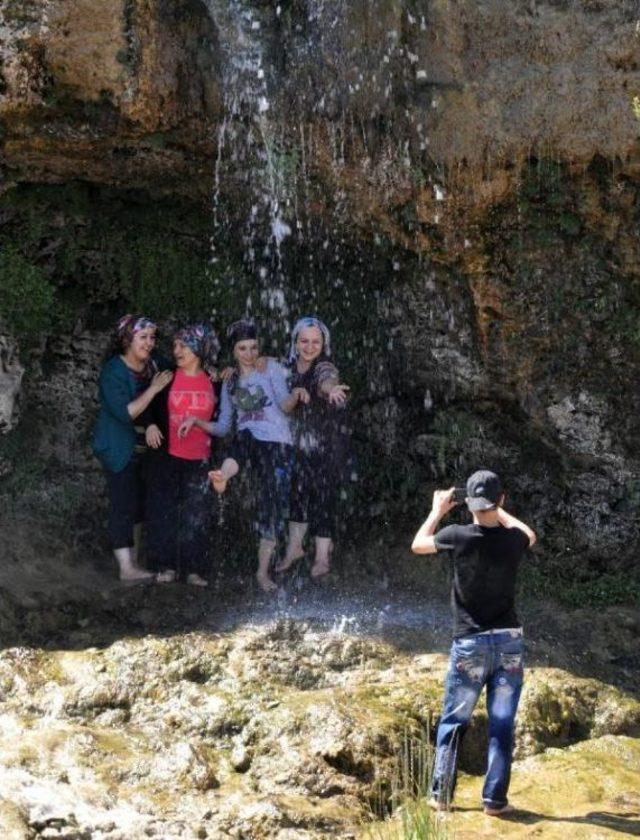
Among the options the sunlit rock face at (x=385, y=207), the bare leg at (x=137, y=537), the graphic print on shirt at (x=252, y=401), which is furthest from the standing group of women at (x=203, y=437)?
the sunlit rock face at (x=385, y=207)

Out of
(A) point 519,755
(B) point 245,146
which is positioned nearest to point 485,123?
(B) point 245,146

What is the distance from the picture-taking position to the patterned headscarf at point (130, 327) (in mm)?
8344

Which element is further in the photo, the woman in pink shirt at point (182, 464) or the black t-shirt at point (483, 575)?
the woman in pink shirt at point (182, 464)

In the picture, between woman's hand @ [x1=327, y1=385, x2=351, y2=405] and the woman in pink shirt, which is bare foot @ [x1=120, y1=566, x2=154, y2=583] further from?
woman's hand @ [x1=327, y1=385, x2=351, y2=405]

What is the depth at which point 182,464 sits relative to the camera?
8.41 meters

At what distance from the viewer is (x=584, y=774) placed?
20.5ft

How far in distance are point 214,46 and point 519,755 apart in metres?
5.03

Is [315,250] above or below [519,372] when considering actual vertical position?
above

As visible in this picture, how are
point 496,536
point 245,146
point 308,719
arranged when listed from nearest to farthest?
point 496,536, point 308,719, point 245,146

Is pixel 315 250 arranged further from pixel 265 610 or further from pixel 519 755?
pixel 519 755

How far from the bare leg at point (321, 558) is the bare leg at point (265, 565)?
315mm

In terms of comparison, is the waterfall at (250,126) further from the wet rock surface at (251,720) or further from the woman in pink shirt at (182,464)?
the wet rock surface at (251,720)

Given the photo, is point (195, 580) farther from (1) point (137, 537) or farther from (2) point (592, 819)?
(2) point (592, 819)

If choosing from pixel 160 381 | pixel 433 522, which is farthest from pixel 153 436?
pixel 433 522
